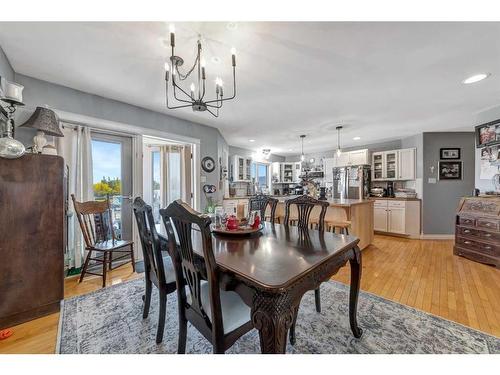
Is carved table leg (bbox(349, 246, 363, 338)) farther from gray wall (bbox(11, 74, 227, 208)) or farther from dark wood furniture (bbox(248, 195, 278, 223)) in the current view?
gray wall (bbox(11, 74, 227, 208))

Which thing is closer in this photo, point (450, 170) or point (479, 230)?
point (479, 230)

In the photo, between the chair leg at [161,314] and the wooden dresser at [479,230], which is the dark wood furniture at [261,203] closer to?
the chair leg at [161,314]

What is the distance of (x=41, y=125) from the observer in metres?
2.13

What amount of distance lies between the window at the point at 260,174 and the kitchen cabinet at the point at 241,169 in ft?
1.00

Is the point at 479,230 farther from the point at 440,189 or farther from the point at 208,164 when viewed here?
the point at 208,164

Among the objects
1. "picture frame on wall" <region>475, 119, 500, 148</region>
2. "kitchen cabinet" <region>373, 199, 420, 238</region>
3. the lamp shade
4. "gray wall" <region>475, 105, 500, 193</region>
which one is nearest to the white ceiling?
"gray wall" <region>475, 105, 500, 193</region>

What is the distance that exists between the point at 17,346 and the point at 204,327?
59.9 inches

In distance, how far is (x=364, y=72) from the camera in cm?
221

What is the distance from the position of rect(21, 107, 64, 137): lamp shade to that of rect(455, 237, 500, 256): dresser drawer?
5.73 m

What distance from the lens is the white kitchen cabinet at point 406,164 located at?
4898 millimetres

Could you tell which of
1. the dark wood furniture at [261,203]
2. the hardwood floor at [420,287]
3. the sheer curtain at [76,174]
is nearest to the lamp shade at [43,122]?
the sheer curtain at [76,174]

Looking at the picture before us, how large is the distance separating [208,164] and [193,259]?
326 centimetres

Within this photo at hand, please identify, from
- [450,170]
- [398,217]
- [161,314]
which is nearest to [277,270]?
[161,314]
